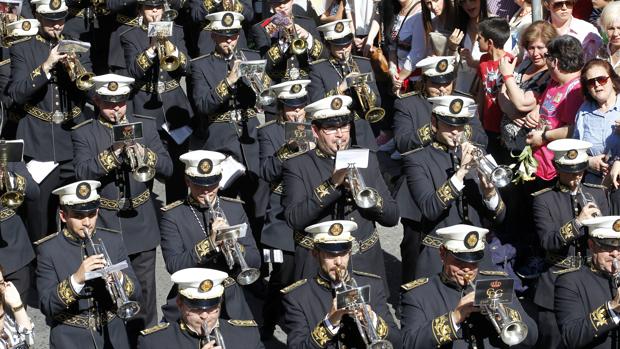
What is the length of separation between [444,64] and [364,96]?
104 centimetres

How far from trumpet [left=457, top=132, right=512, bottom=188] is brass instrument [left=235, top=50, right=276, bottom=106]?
258 centimetres

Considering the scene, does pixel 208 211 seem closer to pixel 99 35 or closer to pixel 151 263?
pixel 151 263

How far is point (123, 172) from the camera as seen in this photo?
12609 millimetres

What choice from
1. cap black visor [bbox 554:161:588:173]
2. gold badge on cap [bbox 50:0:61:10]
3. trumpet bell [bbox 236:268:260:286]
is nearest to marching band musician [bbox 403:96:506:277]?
cap black visor [bbox 554:161:588:173]

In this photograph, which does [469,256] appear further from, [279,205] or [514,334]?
[279,205]

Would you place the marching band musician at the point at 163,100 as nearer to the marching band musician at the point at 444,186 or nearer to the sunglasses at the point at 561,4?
the marching band musician at the point at 444,186

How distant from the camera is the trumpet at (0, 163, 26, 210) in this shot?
466 inches

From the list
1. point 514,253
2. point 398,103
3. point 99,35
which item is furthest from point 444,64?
point 99,35

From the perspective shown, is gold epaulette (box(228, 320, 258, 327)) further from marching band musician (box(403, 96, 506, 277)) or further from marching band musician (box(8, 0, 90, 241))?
marching band musician (box(8, 0, 90, 241))

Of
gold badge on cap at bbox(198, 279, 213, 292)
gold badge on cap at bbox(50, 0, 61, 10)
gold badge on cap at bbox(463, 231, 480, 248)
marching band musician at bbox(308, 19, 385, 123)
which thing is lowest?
marching band musician at bbox(308, 19, 385, 123)

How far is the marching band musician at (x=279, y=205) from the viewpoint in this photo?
12318 millimetres

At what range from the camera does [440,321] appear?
9.75 metres

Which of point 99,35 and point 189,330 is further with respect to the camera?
point 99,35

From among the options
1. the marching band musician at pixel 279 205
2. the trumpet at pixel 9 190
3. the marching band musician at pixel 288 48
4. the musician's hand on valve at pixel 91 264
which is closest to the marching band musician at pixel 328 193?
the marching band musician at pixel 279 205
